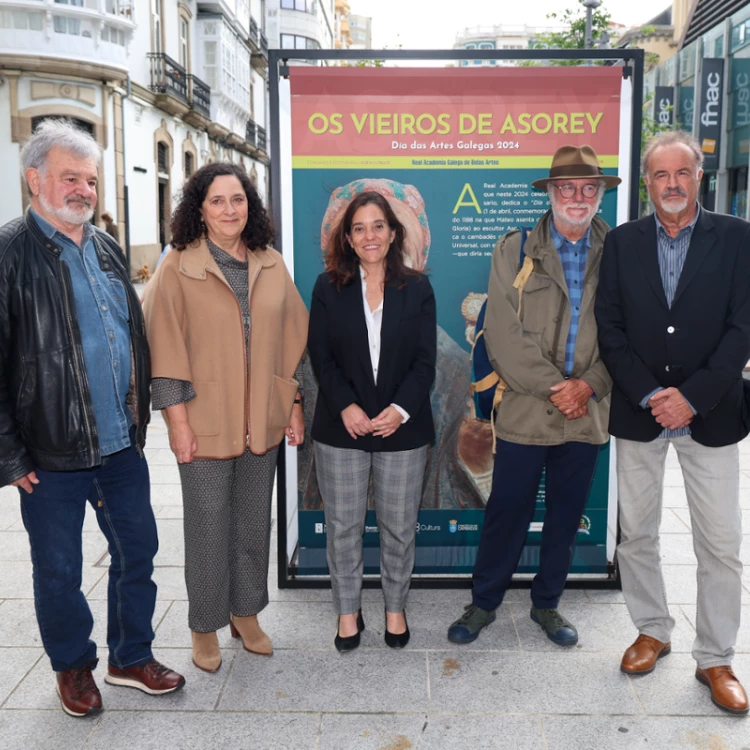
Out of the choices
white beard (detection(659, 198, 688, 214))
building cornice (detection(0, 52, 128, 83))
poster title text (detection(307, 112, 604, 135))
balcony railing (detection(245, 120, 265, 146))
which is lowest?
white beard (detection(659, 198, 688, 214))

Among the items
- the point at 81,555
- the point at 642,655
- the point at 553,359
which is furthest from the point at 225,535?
the point at 642,655

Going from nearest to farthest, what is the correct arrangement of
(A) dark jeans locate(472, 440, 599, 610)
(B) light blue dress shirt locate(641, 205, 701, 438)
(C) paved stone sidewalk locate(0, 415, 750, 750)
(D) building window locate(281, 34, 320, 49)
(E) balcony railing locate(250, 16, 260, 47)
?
1. (C) paved stone sidewalk locate(0, 415, 750, 750)
2. (B) light blue dress shirt locate(641, 205, 701, 438)
3. (A) dark jeans locate(472, 440, 599, 610)
4. (E) balcony railing locate(250, 16, 260, 47)
5. (D) building window locate(281, 34, 320, 49)

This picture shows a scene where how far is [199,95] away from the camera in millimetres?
27047

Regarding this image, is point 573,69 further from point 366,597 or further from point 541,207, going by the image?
point 366,597

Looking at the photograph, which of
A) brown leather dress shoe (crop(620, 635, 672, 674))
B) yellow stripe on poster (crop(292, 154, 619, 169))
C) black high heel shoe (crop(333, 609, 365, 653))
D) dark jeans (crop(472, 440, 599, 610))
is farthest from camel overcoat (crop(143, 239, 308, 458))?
brown leather dress shoe (crop(620, 635, 672, 674))

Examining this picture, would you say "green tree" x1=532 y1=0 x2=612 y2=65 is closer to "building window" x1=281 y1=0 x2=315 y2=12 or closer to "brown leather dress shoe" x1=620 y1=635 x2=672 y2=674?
"brown leather dress shoe" x1=620 y1=635 x2=672 y2=674

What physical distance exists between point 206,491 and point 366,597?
122cm

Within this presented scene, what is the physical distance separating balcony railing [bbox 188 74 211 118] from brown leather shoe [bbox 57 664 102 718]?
25008mm

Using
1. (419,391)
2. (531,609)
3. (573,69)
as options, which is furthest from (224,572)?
(573,69)

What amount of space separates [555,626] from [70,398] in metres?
2.25

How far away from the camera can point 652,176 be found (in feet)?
10.1

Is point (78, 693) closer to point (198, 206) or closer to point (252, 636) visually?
point (252, 636)

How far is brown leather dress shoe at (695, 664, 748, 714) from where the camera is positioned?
2949mm

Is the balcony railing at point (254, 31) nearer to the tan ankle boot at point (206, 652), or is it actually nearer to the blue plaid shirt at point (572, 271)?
the blue plaid shirt at point (572, 271)
